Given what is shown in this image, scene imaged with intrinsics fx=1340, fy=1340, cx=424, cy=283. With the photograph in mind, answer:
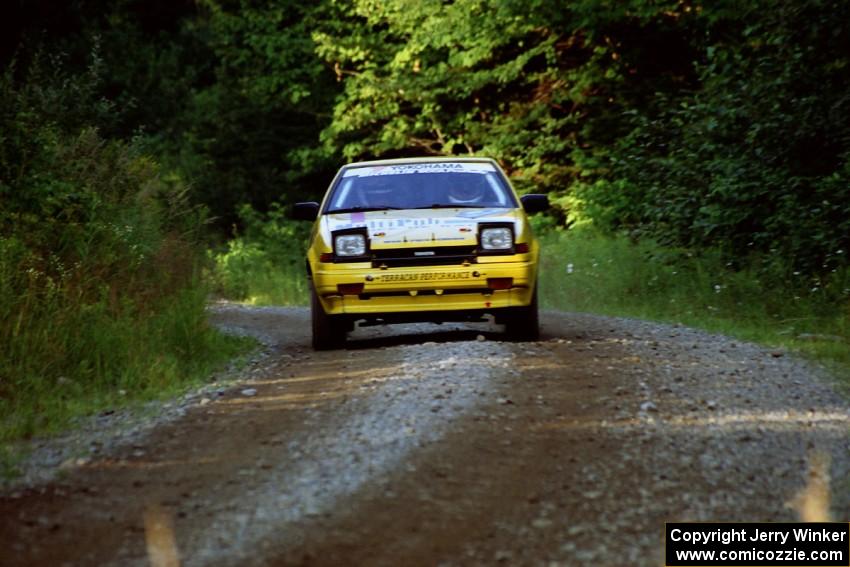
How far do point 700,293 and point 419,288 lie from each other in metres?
5.57

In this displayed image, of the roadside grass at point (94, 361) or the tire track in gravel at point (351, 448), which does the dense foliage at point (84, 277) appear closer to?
the roadside grass at point (94, 361)

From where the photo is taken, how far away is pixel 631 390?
26.8 ft

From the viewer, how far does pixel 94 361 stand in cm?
963

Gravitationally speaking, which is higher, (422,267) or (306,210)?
(306,210)

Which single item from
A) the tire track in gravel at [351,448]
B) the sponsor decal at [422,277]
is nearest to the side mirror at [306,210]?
the sponsor decal at [422,277]

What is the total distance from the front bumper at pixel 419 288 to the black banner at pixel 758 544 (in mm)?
5917

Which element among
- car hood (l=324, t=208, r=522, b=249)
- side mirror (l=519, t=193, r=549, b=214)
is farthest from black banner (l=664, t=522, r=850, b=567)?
side mirror (l=519, t=193, r=549, b=214)

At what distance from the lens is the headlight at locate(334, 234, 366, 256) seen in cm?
1077

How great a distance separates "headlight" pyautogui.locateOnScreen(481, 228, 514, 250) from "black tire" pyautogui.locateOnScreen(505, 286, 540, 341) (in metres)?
0.55

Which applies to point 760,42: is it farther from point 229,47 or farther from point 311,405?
point 229,47

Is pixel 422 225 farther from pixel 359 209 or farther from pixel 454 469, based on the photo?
pixel 454 469

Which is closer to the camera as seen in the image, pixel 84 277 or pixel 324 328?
pixel 84 277

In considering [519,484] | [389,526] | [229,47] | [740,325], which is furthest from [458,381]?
[229,47]

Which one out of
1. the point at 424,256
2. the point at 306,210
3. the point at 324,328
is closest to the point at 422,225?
the point at 424,256
